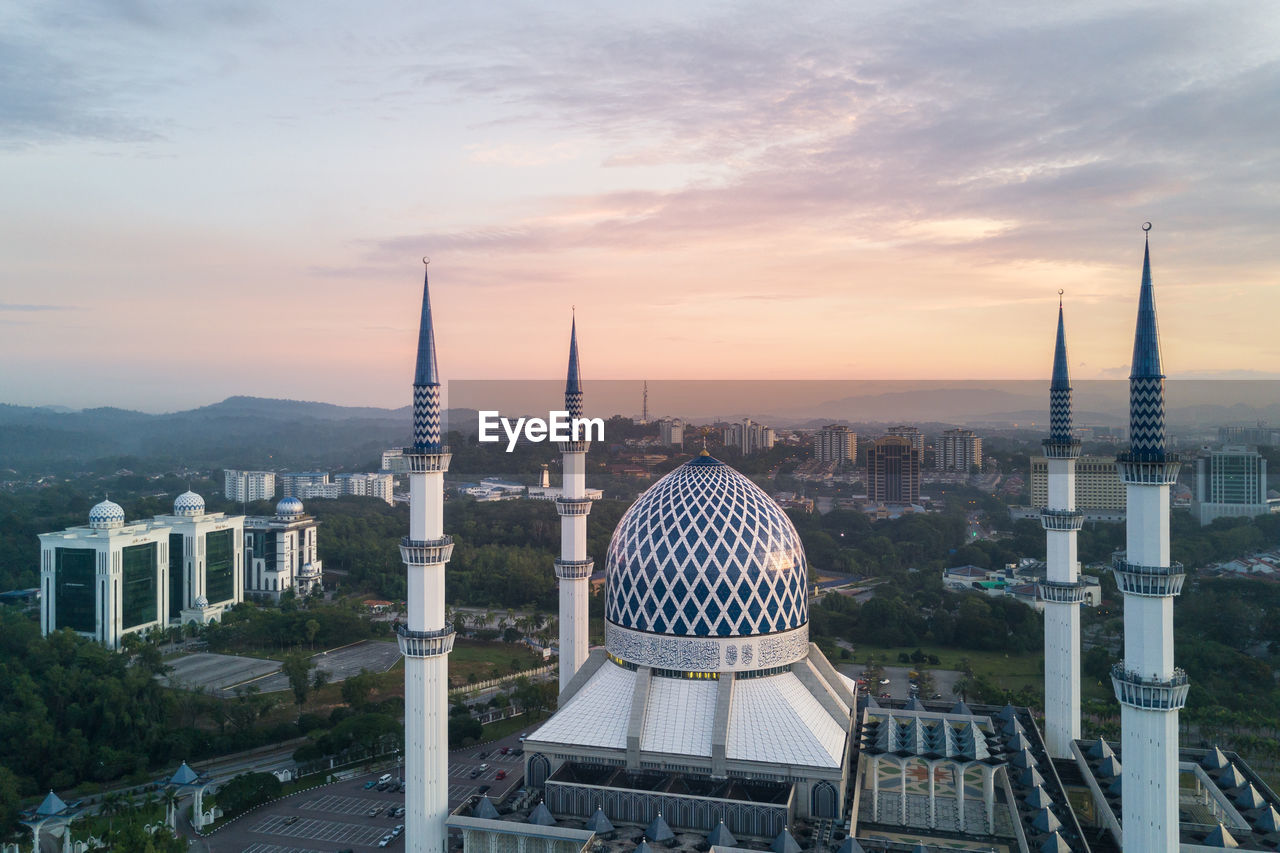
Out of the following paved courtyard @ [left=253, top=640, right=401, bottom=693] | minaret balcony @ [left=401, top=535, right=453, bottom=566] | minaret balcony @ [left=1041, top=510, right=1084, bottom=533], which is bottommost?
paved courtyard @ [left=253, top=640, right=401, bottom=693]

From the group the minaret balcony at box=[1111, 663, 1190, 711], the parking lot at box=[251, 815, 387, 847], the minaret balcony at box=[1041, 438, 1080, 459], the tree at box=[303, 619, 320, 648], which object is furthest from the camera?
the tree at box=[303, 619, 320, 648]

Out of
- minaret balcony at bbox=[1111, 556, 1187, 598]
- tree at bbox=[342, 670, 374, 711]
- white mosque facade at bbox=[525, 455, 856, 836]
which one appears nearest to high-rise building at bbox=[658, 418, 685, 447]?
tree at bbox=[342, 670, 374, 711]

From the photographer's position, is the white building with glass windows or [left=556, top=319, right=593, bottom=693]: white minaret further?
the white building with glass windows

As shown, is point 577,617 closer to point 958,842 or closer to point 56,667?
point 958,842

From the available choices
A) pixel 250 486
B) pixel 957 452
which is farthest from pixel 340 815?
pixel 250 486

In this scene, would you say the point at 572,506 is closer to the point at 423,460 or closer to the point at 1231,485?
the point at 423,460

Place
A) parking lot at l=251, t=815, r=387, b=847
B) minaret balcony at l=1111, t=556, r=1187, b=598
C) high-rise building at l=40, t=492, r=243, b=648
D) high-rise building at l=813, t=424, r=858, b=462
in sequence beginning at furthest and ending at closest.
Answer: high-rise building at l=813, t=424, r=858, b=462 → high-rise building at l=40, t=492, r=243, b=648 → parking lot at l=251, t=815, r=387, b=847 → minaret balcony at l=1111, t=556, r=1187, b=598

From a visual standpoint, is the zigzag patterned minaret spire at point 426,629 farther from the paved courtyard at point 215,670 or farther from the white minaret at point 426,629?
the paved courtyard at point 215,670

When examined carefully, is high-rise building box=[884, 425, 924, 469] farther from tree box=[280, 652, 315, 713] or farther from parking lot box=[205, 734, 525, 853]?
tree box=[280, 652, 315, 713]
